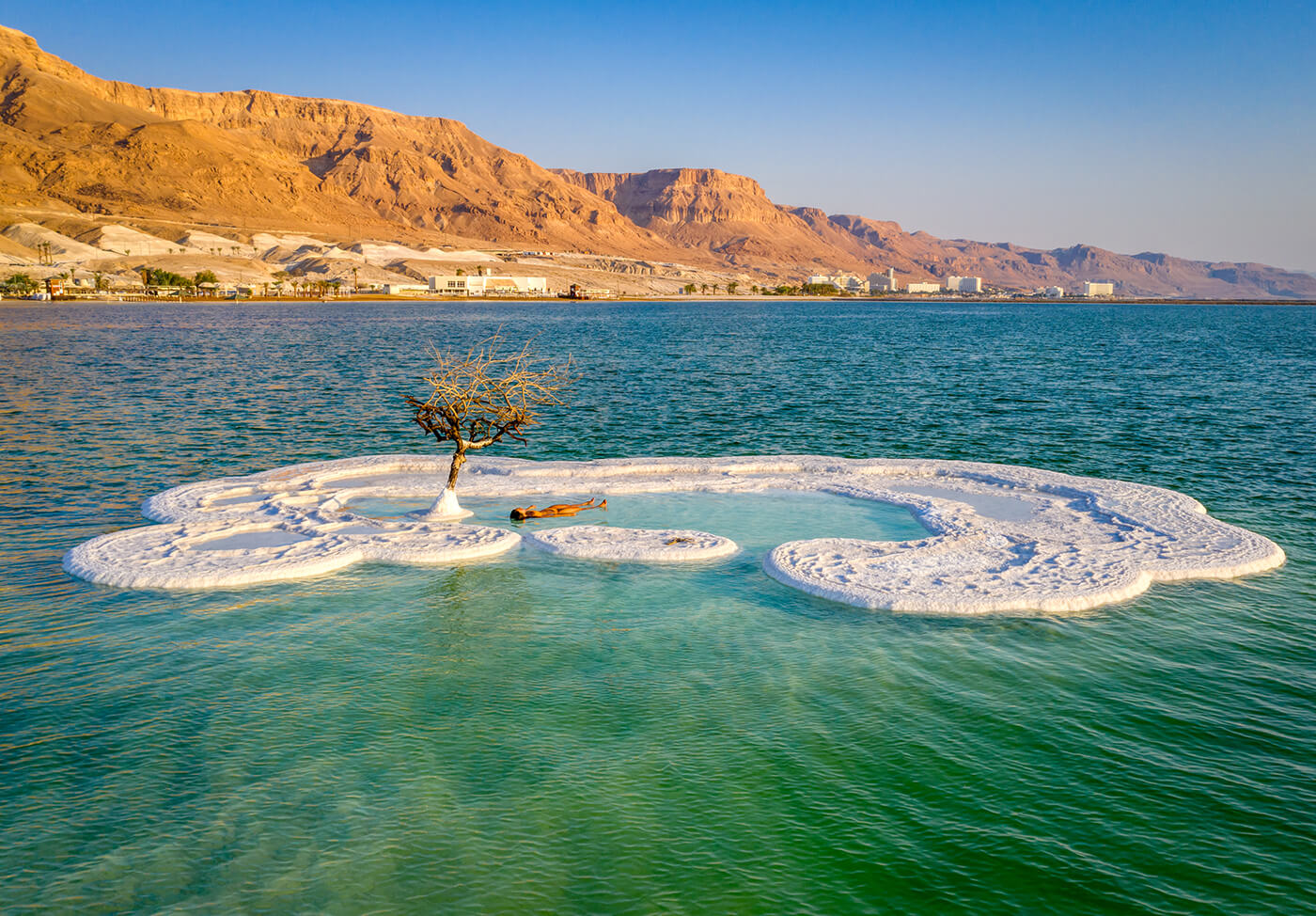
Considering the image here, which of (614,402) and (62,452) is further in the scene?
(614,402)

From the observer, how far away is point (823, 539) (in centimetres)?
2239

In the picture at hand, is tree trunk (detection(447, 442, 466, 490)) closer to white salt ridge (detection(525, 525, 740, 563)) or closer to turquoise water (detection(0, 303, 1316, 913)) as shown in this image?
turquoise water (detection(0, 303, 1316, 913))

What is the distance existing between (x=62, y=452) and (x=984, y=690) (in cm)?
3606

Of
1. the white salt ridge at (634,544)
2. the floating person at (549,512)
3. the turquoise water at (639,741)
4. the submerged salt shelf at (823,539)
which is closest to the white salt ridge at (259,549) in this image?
the submerged salt shelf at (823,539)

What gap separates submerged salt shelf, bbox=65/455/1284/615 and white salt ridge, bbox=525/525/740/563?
0.06 metres

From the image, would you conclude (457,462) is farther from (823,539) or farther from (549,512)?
(823,539)

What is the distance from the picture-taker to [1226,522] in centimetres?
2517

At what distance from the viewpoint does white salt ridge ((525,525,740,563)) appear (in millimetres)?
21266

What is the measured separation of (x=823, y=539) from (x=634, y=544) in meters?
4.95

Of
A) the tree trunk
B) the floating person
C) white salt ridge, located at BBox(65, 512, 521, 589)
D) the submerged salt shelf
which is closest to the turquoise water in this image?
the floating person

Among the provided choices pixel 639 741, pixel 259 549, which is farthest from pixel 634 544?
pixel 639 741

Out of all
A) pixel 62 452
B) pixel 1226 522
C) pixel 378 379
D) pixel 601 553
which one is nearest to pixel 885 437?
pixel 1226 522

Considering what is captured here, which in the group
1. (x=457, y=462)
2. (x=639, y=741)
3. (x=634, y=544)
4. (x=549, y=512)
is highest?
(x=457, y=462)

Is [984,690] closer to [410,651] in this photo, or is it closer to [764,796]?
[764,796]
